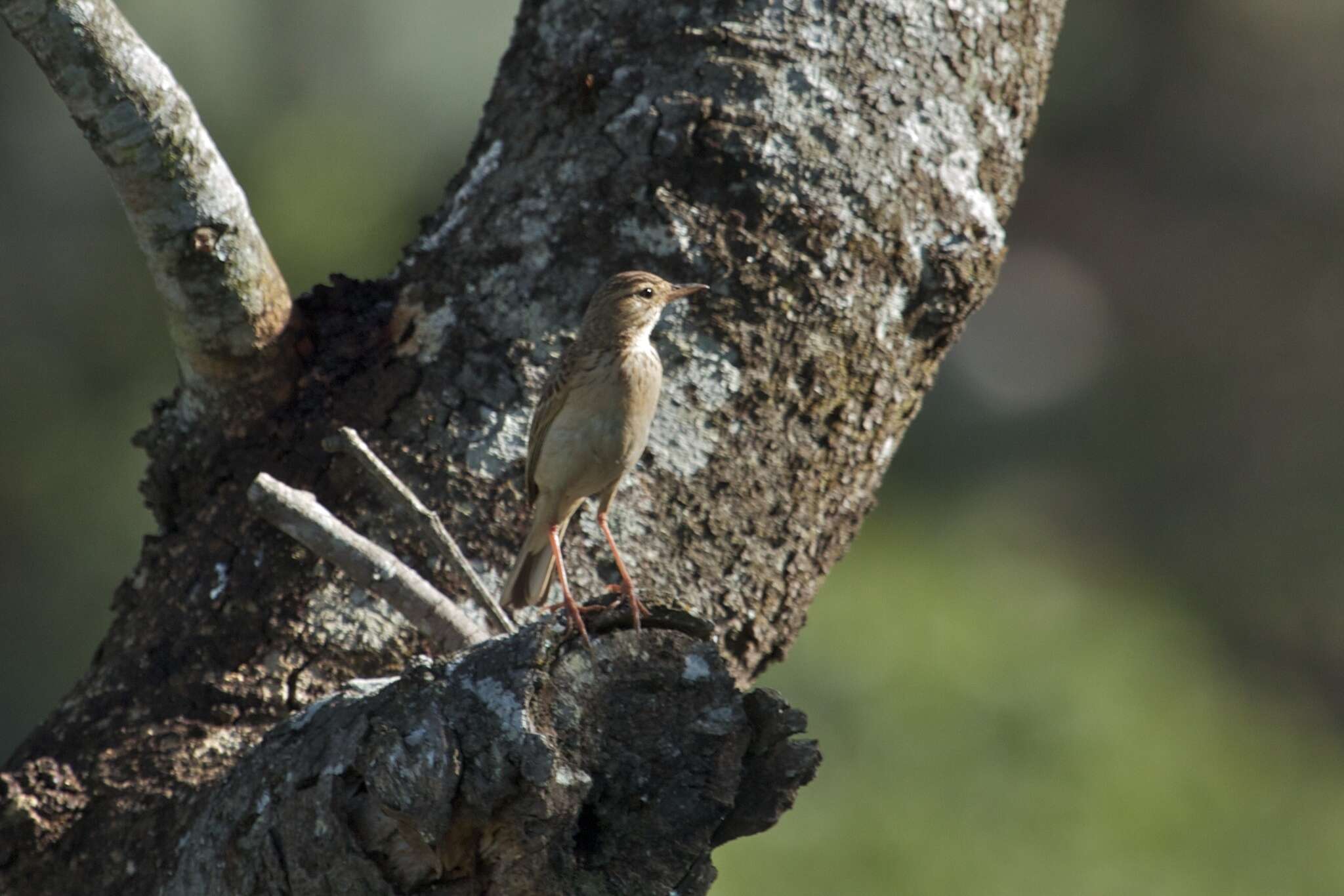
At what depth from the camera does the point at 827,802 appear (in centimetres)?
826

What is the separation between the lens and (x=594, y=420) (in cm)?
361

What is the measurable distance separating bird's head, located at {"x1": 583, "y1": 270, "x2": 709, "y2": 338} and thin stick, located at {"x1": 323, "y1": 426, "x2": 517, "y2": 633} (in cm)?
58

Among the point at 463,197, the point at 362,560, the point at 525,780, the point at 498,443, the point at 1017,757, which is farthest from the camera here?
the point at 1017,757

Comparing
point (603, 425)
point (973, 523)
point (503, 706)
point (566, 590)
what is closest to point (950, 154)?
point (603, 425)

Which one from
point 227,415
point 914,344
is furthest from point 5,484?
point 914,344

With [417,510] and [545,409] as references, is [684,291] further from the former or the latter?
[417,510]

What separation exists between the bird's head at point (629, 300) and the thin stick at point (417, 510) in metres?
0.58

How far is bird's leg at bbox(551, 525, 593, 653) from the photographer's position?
2.58m

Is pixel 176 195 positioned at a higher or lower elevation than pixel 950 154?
lower

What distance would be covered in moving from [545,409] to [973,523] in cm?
900

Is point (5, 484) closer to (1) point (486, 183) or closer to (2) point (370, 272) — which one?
(2) point (370, 272)

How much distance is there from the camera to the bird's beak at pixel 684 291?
137 inches

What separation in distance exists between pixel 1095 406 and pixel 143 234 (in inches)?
477

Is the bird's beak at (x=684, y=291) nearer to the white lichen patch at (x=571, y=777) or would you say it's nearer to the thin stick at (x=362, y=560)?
the thin stick at (x=362, y=560)
